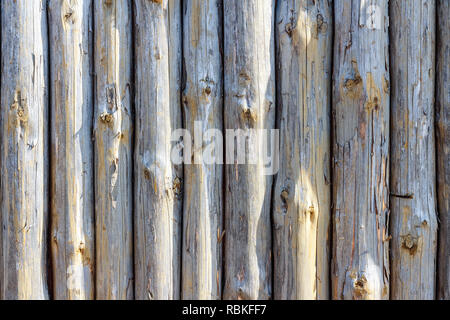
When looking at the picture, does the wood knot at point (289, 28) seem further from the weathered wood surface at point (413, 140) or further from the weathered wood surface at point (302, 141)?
the weathered wood surface at point (413, 140)

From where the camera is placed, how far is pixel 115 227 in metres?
2.02

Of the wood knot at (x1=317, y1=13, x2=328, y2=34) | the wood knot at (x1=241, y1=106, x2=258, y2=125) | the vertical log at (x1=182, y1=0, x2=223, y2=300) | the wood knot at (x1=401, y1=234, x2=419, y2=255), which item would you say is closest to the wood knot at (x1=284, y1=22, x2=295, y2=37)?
the wood knot at (x1=317, y1=13, x2=328, y2=34)

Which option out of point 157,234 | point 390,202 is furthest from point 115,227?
point 390,202

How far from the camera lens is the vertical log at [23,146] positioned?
201cm

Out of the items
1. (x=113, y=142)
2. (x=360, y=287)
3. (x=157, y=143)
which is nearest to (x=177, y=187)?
(x=157, y=143)

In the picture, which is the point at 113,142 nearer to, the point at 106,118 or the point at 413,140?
the point at 106,118

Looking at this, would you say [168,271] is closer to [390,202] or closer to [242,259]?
[242,259]

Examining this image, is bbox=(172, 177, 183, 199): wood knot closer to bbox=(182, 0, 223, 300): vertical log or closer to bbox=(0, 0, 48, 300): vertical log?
bbox=(182, 0, 223, 300): vertical log

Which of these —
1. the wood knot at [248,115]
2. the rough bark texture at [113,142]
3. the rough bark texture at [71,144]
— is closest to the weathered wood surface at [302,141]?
the wood knot at [248,115]

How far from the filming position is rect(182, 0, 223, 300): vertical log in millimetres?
1979

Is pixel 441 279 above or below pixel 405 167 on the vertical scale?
below

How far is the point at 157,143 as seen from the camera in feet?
6.52

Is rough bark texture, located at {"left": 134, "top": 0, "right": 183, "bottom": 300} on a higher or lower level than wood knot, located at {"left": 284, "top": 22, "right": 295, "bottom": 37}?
lower

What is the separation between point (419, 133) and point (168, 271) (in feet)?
5.06
